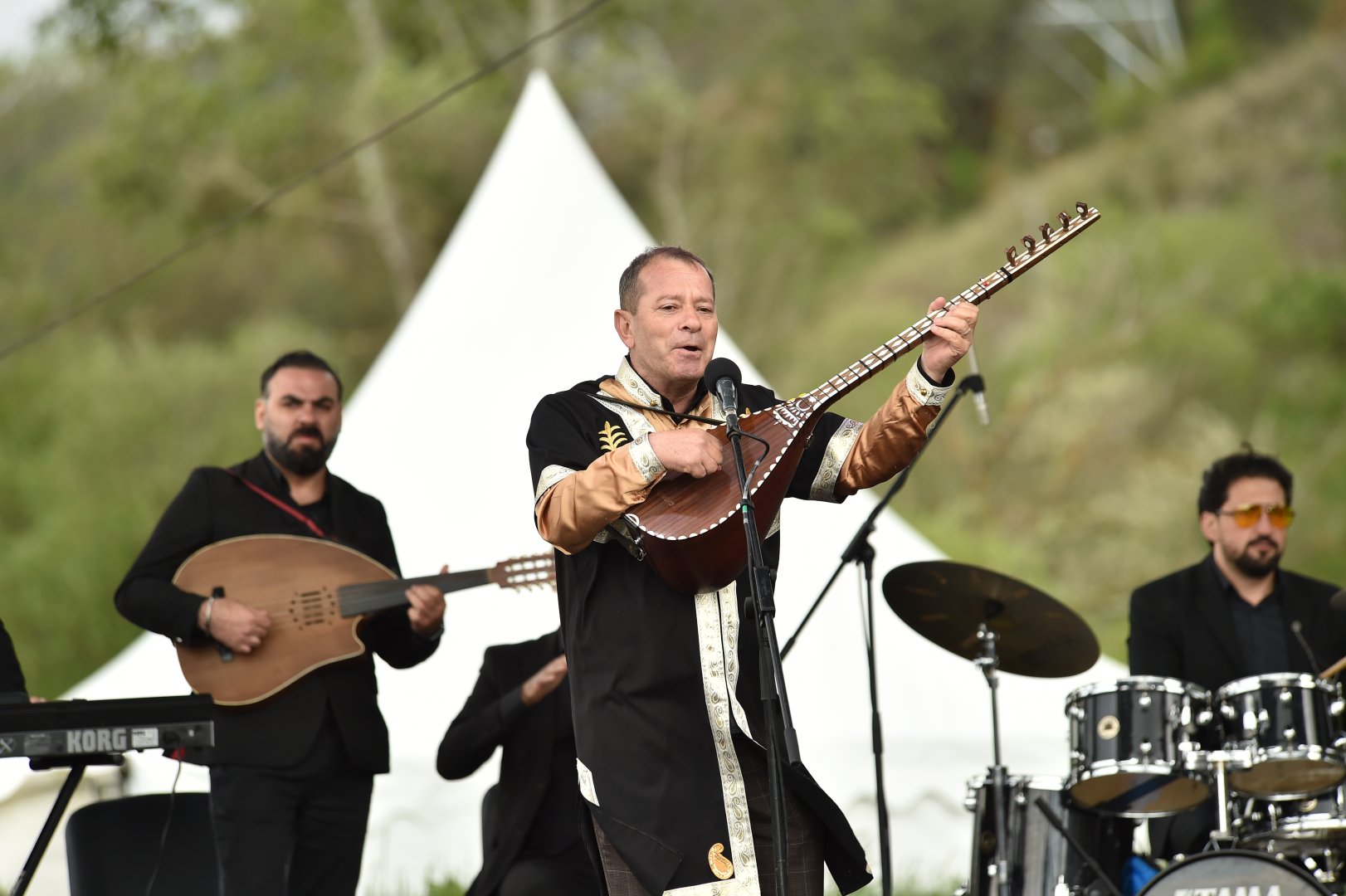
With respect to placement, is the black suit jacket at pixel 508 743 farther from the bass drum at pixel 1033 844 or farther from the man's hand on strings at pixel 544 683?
the bass drum at pixel 1033 844

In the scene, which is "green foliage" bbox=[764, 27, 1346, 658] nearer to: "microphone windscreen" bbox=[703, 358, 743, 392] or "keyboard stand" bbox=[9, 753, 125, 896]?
"keyboard stand" bbox=[9, 753, 125, 896]

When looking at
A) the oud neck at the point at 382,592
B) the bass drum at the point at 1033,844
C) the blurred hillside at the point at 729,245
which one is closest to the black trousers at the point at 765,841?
the oud neck at the point at 382,592

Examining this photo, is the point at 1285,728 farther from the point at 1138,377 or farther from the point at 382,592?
the point at 1138,377

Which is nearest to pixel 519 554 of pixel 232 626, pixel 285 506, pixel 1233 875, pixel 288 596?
pixel 285 506

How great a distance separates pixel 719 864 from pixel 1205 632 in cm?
292

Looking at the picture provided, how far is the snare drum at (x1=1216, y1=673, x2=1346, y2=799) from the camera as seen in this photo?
4.58 meters

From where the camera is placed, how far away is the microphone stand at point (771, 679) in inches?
110

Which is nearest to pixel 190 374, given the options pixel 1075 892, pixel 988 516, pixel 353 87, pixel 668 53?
pixel 353 87

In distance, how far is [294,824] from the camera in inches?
176

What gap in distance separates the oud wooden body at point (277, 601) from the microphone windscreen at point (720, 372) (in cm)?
195

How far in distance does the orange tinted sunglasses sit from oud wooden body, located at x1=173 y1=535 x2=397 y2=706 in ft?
9.16

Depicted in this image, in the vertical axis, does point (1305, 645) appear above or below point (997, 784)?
above

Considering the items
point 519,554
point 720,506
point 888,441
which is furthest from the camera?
point 519,554

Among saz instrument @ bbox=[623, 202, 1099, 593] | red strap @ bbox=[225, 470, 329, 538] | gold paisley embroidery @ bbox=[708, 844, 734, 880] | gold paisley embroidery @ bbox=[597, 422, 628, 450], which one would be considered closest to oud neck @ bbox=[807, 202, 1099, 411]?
saz instrument @ bbox=[623, 202, 1099, 593]
